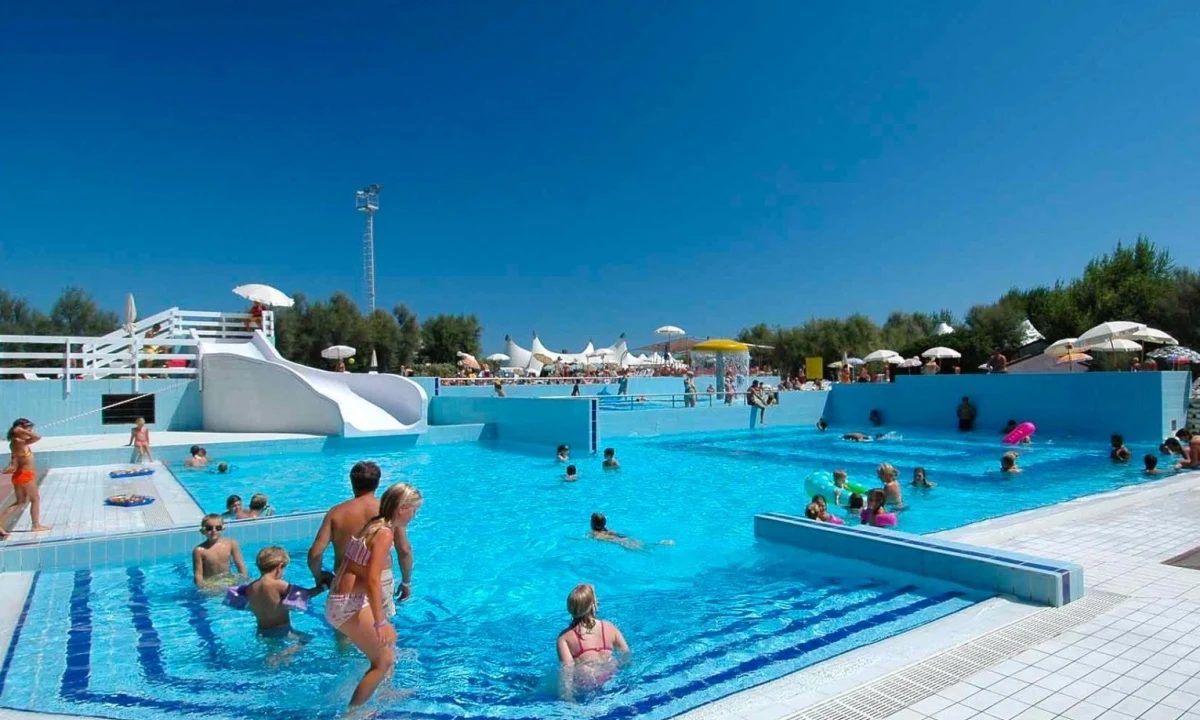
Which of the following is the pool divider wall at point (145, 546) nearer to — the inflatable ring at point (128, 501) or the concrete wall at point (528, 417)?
the inflatable ring at point (128, 501)

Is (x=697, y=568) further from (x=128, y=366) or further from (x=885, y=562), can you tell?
(x=128, y=366)

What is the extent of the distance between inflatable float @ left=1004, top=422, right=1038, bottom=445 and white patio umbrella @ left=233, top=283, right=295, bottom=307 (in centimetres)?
1928

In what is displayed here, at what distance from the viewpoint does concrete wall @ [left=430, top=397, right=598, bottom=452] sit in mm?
15930

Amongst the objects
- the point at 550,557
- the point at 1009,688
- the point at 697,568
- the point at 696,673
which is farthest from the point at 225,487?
the point at 1009,688

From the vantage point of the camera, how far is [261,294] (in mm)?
20531

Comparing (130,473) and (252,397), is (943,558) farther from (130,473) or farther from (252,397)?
(252,397)

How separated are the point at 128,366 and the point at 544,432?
32.8ft

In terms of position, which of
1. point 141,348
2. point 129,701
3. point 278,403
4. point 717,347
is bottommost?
point 129,701

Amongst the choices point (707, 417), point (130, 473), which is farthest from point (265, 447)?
point (707, 417)

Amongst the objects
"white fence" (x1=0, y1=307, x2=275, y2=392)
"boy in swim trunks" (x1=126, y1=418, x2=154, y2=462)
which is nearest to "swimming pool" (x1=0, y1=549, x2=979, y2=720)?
"boy in swim trunks" (x1=126, y1=418, x2=154, y2=462)

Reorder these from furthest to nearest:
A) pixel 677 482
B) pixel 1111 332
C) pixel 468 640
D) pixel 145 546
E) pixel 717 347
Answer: pixel 717 347 < pixel 1111 332 < pixel 677 482 < pixel 145 546 < pixel 468 640

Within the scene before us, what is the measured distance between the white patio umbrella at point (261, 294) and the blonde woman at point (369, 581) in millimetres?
19308

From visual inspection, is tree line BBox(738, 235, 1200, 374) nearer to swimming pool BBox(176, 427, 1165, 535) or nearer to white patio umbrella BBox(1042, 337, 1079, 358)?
white patio umbrella BBox(1042, 337, 1079, 358)

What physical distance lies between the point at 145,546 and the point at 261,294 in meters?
15.6
